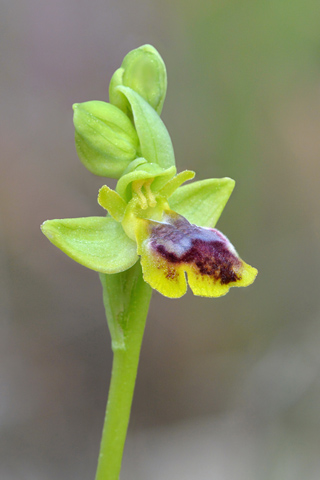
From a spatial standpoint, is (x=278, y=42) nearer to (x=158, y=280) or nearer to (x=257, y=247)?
(x=257, y=247)

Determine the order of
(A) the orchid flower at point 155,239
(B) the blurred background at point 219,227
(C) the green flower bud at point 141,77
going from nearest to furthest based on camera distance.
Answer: (A) the orchid flower at point 155,239
(C) the green flower bud at point 141,77
(B) the blurred background at point 219,227

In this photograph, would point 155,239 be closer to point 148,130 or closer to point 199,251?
point 199,251

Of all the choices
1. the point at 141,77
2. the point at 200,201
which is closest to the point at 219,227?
the point at 200,201

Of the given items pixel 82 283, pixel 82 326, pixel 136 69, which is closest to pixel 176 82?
pixel 82 283

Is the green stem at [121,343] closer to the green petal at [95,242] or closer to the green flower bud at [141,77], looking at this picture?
the green petal at [95,242]

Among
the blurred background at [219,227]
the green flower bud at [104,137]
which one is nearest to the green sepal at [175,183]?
the green flower bud at [104,137]

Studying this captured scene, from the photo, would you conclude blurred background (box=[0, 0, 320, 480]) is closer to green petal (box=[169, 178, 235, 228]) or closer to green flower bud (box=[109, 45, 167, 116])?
green petal (box=[169, 178, 235, 228])

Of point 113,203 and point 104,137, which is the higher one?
point 104,137

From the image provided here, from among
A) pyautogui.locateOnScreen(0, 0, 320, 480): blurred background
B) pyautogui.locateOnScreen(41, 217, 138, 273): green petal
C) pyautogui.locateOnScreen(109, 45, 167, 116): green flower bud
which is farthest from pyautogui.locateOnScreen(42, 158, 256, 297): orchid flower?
pyautogui.locateOnScreen(0, 0, 320, 480): blurred background
